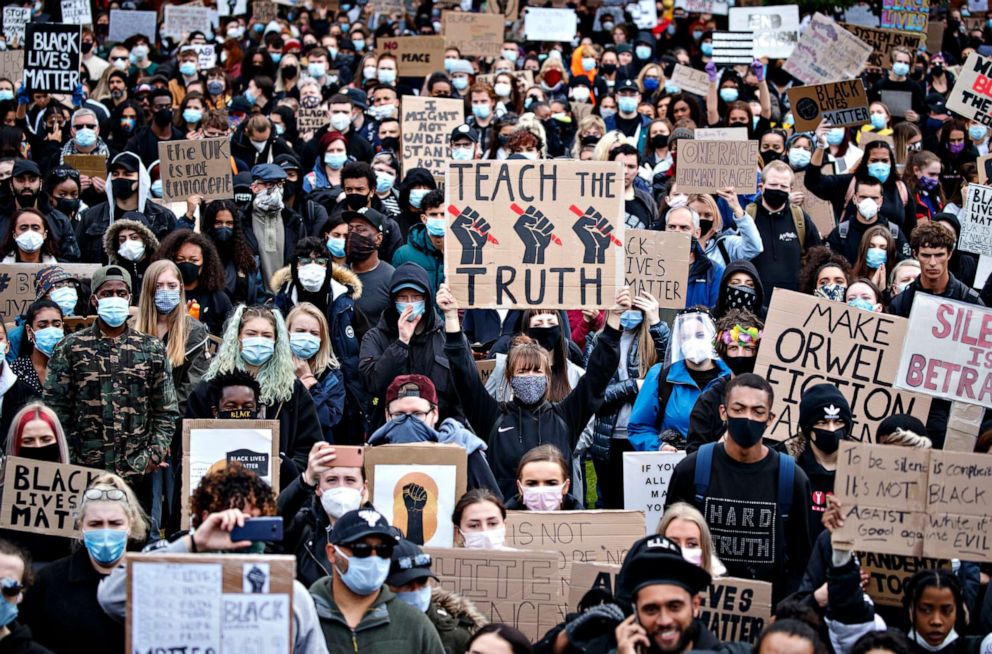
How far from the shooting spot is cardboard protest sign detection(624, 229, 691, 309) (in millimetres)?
11023

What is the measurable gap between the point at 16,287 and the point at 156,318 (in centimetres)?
195

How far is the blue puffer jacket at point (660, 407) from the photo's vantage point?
8977 millimetres

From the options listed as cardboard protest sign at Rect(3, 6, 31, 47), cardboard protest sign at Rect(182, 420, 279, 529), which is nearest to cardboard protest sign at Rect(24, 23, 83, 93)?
cardboard protest sign at Rect(3, 6, 31, 47)

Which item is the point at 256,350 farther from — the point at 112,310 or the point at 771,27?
the point at 771,27

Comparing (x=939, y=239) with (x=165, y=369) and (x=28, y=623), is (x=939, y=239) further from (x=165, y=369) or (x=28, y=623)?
(x=28, y=623)

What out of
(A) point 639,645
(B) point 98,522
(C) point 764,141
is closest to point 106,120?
(C) point 764,141

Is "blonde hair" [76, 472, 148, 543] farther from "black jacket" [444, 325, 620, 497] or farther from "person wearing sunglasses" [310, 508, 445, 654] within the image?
"black jacket" [444, 325, 620, 497]

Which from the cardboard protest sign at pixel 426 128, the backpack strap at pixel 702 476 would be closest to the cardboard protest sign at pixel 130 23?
the cardboard protest sign at pixel 426 128

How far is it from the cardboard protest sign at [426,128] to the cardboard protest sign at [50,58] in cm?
404

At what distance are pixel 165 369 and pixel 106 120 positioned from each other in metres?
8.63

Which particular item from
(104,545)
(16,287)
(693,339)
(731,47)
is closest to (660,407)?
(693,339)

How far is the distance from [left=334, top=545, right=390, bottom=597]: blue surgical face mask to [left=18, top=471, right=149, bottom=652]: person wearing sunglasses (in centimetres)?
95

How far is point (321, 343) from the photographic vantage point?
9.83 meters

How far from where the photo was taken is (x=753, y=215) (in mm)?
12641
